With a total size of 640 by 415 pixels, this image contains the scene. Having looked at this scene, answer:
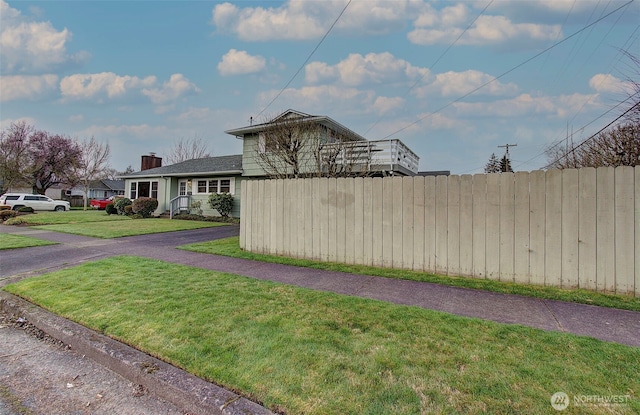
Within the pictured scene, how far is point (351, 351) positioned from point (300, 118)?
11707 millimetres

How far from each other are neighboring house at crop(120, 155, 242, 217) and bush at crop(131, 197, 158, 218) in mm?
1114

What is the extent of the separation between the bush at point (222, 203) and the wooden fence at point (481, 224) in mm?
10968

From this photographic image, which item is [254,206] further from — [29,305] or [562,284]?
[562,284]

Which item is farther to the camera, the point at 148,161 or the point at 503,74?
the point at 148,161

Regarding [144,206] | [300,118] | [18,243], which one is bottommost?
[18,243]

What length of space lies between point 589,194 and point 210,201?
17267mm

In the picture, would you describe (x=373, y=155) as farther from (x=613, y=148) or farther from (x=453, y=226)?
(x=613, y=148)

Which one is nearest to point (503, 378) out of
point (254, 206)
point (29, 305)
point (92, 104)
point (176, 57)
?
point (29, 305)

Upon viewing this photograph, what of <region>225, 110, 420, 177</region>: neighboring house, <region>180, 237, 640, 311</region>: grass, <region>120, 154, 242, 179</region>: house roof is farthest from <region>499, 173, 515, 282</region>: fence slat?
<region>120, 154, 242, 179</region>: house roof

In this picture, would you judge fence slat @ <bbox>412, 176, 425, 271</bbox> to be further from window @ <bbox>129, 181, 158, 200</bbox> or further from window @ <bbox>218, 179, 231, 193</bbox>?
window @ <bbox>129, 181, 158, 200</bbox>

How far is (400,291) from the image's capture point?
5.14m

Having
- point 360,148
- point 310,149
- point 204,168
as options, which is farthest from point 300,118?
point 204,168

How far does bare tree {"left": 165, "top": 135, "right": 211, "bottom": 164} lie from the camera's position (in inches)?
1742

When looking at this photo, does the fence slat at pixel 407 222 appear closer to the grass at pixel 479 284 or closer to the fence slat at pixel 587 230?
the grass at pixel 479 284
